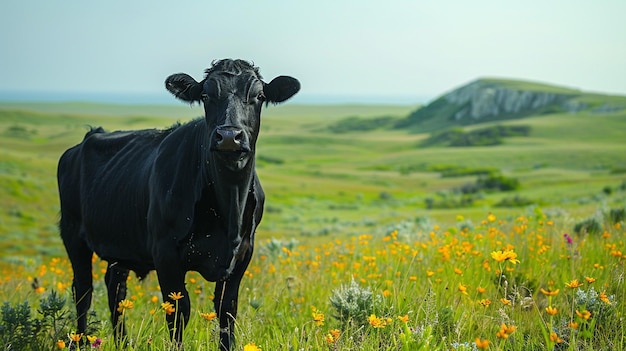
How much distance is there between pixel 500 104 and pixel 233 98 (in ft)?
567

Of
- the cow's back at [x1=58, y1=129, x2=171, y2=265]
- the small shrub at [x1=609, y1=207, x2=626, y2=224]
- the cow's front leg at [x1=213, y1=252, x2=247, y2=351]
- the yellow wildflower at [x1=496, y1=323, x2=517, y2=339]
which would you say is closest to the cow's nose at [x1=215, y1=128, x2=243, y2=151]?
the cow's front leg at [x1=213, y1=252, x2=247, y2=351]

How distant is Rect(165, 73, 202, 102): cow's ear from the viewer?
5.38m

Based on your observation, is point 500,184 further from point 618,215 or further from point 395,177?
point 618,215

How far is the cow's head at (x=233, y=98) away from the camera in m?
4.63

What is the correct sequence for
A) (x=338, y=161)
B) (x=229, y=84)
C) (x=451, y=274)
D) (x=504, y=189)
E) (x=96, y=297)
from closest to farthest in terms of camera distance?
(x=229, y=84) < (x=451, y=274) < (x=96, y=297) < (x=504, y=189) < (x=338, y=161)

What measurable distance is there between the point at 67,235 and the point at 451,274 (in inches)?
173

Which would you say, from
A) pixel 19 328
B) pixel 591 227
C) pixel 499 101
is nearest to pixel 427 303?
pixel 19 328

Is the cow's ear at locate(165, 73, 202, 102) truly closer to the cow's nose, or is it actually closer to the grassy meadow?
the cow's nose

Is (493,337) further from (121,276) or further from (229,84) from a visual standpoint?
(121,276)

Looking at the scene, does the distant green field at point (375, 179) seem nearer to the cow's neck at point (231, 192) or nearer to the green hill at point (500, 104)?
the cow's neck at point (231, 192)

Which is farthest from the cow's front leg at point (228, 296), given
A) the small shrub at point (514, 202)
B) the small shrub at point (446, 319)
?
the small shrub at point (514, 202)

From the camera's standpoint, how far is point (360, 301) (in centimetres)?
563

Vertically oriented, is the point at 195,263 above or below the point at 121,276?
above

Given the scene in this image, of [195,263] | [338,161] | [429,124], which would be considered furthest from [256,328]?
[429,124]
